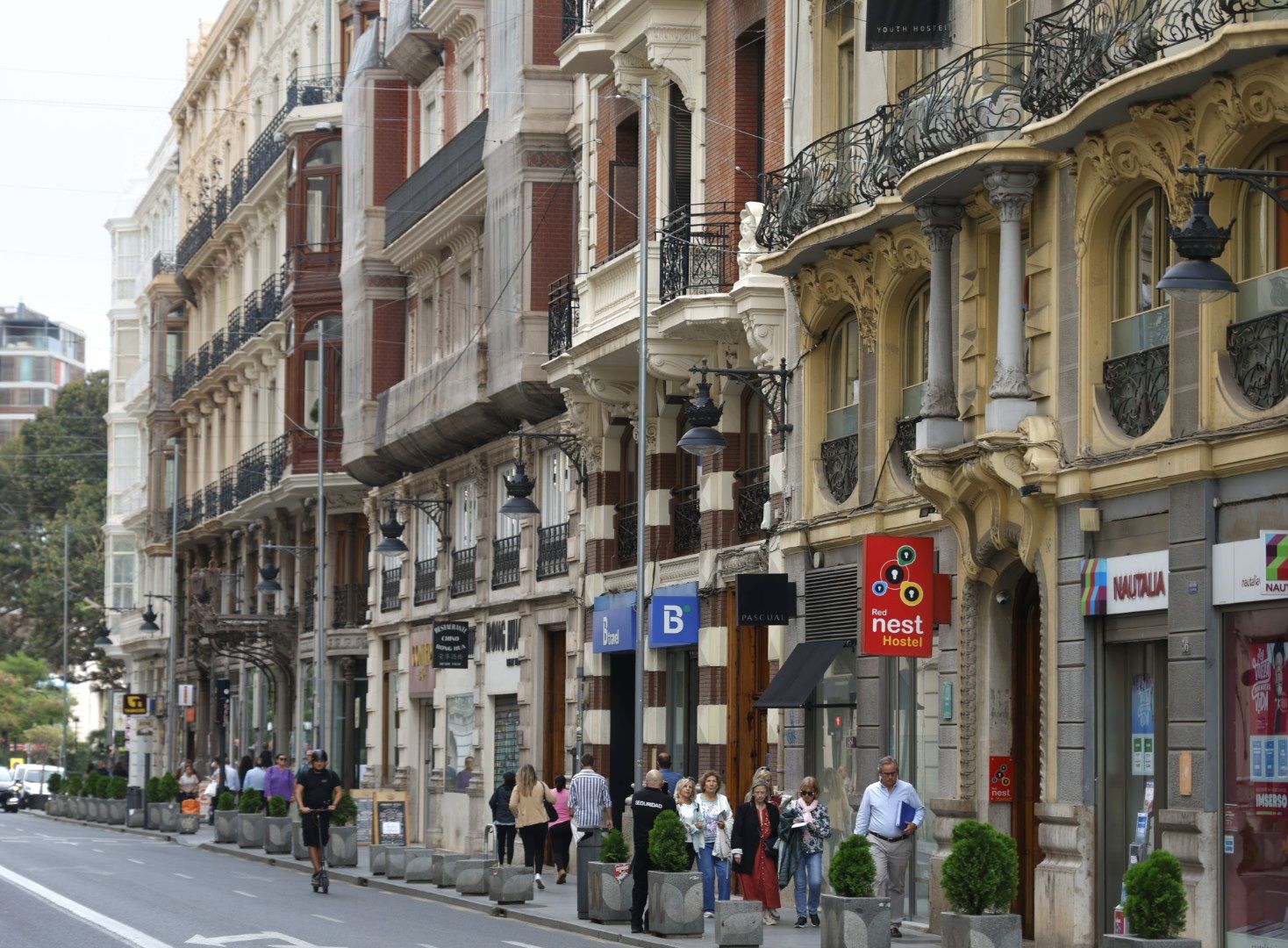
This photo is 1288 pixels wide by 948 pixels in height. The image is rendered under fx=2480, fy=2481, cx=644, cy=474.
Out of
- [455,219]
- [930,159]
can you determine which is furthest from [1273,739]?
[455,219]

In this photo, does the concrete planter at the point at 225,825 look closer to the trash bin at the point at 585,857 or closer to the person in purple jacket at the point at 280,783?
the person in purple jacket at the point at 280,783

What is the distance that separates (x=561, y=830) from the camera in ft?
115

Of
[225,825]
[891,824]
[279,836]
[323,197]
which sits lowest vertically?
[225,825]

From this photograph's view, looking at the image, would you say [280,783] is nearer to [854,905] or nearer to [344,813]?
[344,813]

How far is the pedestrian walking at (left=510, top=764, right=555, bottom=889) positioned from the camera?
108 feet

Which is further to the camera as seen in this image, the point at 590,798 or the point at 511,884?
the point at 590,798

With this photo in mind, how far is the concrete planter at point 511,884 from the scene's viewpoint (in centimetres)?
2912

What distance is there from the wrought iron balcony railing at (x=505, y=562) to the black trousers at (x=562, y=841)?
22.6 ft

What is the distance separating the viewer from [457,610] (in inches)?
1758

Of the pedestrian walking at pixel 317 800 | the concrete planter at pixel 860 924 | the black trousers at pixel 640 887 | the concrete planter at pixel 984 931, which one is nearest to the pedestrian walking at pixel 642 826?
the black trousers at pixel 640 887

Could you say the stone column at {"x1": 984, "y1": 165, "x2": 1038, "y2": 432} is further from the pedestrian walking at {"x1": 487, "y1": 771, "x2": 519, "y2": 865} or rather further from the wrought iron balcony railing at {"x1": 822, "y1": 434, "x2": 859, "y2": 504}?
the pedestrian walking at {"x1": 487, "y1": 771, "x2": 519, "y2": 865}

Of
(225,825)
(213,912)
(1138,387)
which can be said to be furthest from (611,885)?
(225,825)

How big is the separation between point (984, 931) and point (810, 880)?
765 cm

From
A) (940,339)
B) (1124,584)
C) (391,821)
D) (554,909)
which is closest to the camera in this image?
(1124,584)
